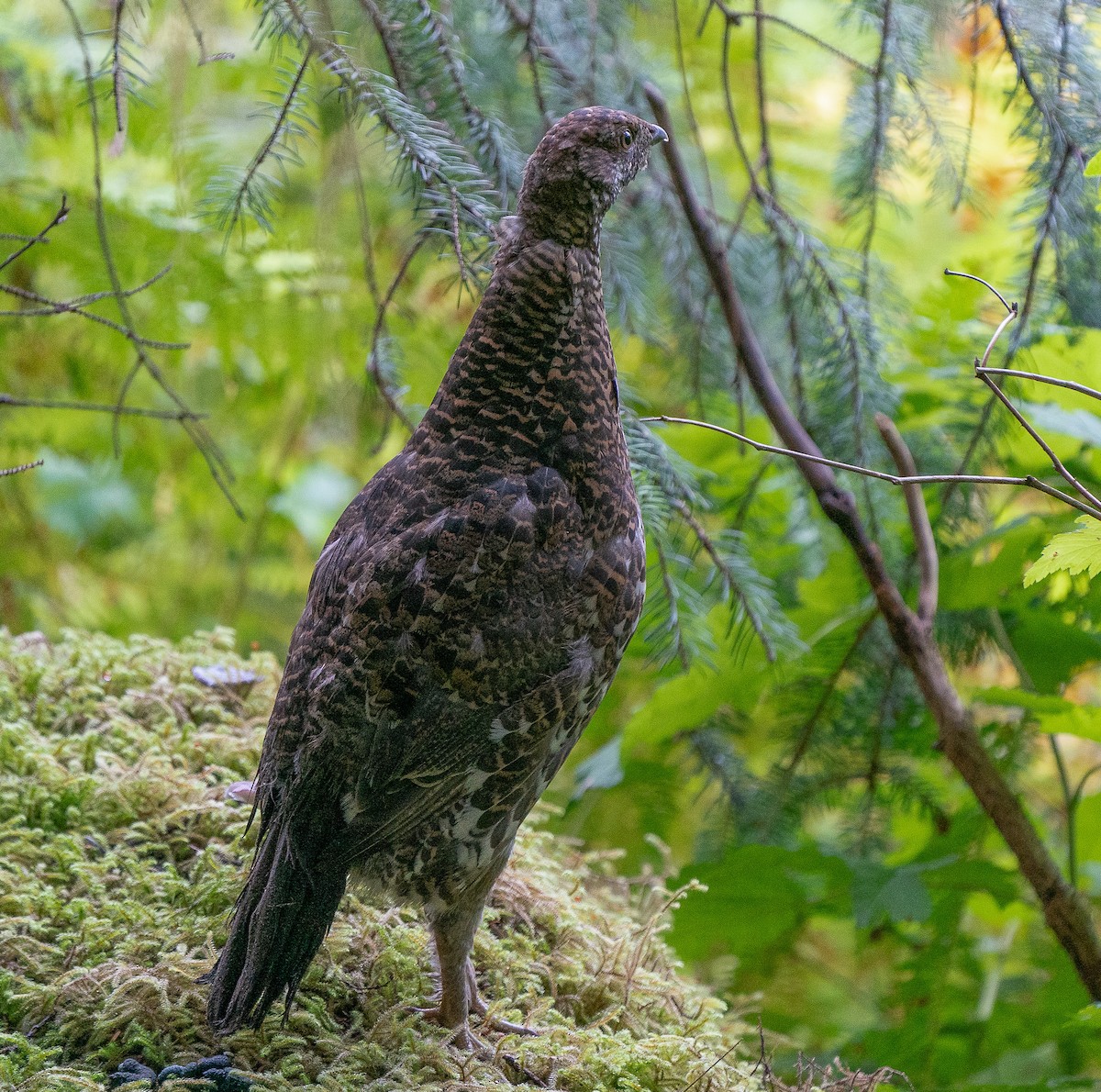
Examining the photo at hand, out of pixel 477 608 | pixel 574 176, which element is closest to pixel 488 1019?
pixel 477 608

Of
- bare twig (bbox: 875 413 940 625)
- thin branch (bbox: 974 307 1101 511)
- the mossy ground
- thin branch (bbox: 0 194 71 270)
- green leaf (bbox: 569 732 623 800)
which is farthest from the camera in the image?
green leaf (bbox: 569 732 623 800)

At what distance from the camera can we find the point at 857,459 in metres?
2.70

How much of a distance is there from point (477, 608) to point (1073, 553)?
36.8 inches

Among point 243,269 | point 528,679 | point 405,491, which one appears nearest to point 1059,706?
point 528,679

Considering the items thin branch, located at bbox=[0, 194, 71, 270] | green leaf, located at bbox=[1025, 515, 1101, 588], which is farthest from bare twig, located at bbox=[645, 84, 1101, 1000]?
thin branch, located at bbox=[0, 194, 71, 270]

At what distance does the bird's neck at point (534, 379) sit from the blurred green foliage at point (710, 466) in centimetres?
20

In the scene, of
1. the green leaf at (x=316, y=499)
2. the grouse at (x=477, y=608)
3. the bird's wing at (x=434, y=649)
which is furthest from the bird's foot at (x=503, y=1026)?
the green leaf at (x=316, y=499)

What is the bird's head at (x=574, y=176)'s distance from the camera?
6.13ft

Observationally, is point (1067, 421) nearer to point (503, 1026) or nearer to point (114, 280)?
point (503, 1026)

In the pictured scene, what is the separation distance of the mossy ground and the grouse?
0.21 meters

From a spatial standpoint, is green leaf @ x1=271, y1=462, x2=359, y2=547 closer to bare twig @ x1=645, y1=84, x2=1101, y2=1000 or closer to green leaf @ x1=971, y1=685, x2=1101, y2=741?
bare twig @ x1=645, y1=84, x2=1101, y2=1000

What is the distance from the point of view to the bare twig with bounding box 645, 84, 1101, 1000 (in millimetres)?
2326

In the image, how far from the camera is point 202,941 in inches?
87.2

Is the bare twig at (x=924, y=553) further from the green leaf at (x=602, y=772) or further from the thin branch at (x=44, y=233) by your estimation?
the thin branch at (x=44, y=233)
